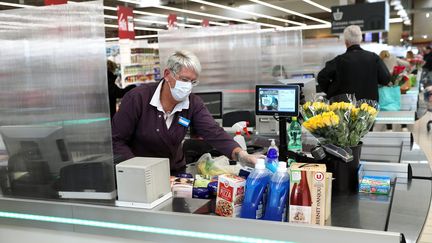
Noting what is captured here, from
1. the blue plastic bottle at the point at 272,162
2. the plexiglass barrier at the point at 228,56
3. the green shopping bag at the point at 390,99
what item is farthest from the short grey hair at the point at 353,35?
the blue plastic bottle at the point at 272,162

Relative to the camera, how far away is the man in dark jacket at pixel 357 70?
4.57 metres

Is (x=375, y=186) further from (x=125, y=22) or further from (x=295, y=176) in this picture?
(x=125, y=22)

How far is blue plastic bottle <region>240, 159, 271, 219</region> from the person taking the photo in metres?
1.58

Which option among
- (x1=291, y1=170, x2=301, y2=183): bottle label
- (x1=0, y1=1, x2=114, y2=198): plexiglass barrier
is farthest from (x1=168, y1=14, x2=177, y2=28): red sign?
(x1=291, y1=170, x2=301, y2=183): bottle label

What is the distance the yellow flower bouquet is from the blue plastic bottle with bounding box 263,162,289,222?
0.34 meters

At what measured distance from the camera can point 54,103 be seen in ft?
6.24

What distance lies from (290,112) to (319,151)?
1.41ft

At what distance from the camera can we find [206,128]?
259 centimetres

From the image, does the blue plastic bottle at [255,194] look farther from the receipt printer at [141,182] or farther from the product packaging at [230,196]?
the receipt printer at [141,182]

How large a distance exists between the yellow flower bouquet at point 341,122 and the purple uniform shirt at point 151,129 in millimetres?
701

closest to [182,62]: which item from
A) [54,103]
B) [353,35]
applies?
[54,103]

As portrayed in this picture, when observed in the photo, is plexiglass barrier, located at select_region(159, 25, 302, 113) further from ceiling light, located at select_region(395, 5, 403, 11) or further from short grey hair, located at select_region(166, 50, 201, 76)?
ceiling light, located at select_region(395, 5, 403, 11)

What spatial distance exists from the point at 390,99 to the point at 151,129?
333cm

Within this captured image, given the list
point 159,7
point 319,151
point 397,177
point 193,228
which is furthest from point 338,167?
point 159,7
